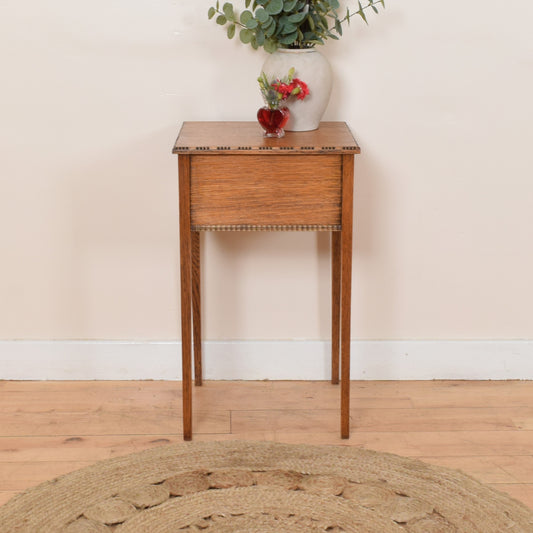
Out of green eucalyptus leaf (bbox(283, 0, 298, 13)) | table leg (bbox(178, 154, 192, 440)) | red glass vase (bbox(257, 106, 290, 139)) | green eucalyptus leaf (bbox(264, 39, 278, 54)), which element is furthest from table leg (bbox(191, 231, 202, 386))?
green eucalyptus leaf (bbox(283, 0, 298, 13))

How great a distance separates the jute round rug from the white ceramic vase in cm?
83

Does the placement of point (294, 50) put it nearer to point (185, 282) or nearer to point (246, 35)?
point (246, 35)

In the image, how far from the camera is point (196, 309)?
2.41 meters

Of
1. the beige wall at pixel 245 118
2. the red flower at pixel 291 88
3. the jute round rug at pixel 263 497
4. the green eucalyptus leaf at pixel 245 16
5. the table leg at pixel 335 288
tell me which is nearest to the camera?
the jute round rug at pixel 263 497

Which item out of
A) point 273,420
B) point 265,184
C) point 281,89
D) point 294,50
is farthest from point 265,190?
point 273,420

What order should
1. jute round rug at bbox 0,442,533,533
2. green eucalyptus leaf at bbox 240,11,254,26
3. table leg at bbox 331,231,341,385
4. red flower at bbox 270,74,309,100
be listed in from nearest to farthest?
jute round rug at bbox 0,442,533,533 < red flower at bbox 270,74,309,100 < green eucalyptus leaf at bbox 240,11,254,26 < table leg at bbox 331,231,341,385

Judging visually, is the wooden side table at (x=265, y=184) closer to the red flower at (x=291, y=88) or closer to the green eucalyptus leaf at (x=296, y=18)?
the red flower at (x=291, y=88)

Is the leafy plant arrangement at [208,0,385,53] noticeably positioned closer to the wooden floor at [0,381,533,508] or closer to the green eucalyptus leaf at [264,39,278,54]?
the green eucalyptus leaf at [264,39,278,54]

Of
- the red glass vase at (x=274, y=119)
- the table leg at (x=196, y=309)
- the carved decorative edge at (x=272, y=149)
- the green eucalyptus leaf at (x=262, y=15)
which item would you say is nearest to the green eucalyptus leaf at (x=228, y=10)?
the green eucalyptus leaf at (x=262, y=15)

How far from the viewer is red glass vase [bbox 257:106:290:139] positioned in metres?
2.01

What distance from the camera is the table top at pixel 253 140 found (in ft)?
6.32

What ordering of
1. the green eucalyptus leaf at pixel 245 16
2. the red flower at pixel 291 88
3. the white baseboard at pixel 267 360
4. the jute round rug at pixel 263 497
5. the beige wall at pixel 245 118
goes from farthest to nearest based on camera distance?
the white baseboard at pixel 267 360
the beige wall at pixel 245 118
the green eucalyptus leaf at pixel 245 16
the red flower at pixel 291 88
the jute round rug at pixel 263 497

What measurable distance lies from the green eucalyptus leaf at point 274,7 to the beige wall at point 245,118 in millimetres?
218

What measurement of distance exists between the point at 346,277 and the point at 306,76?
0.51 meters
